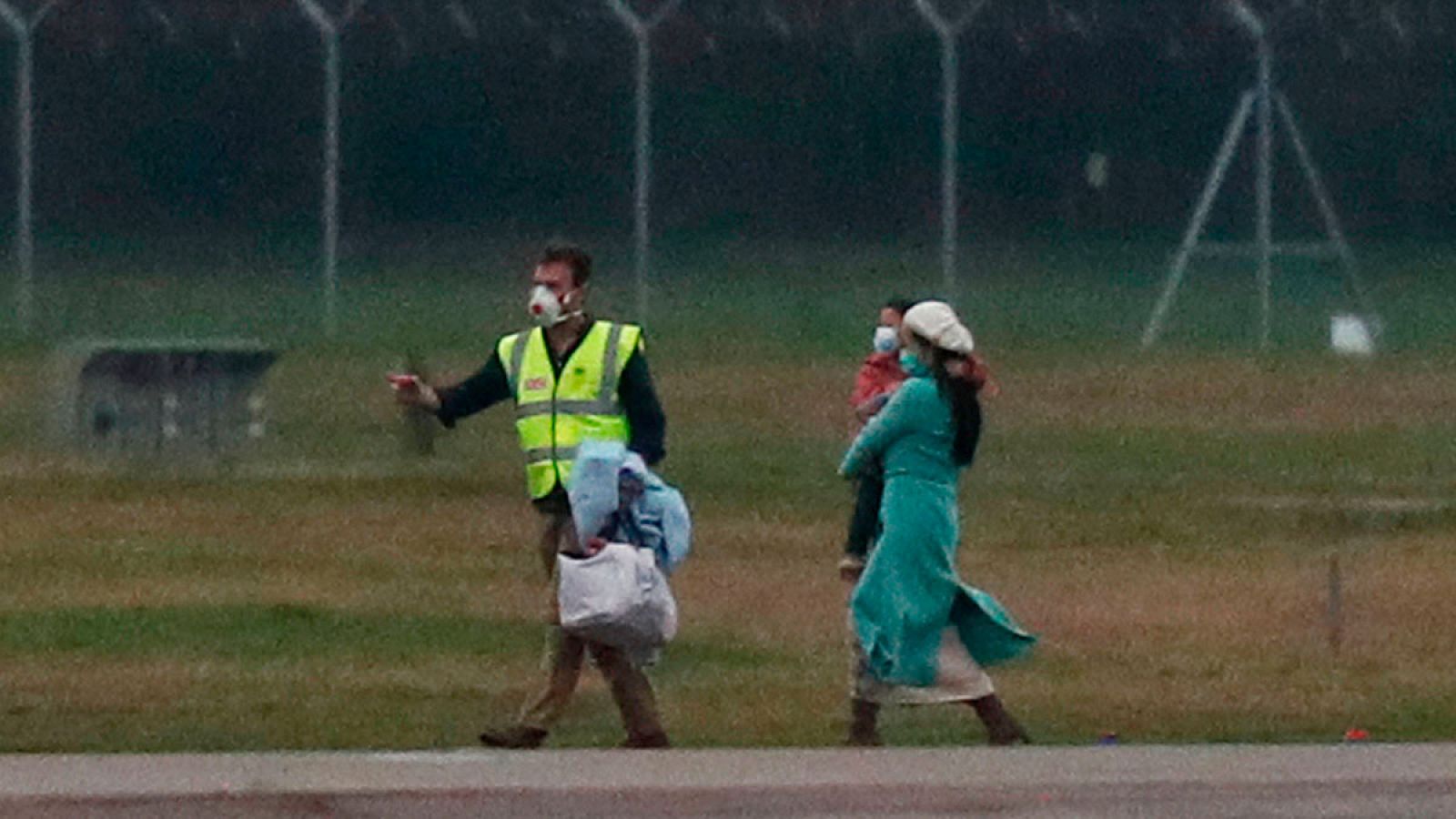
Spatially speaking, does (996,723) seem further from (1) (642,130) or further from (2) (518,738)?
(1) (642,130)

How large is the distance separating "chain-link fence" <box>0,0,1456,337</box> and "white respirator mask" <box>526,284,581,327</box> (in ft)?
51.0

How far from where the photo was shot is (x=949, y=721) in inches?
502

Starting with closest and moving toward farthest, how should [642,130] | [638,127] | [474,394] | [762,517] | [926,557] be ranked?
[926,557] → [474,394] → [762,517] → [642,130] → [638,127]

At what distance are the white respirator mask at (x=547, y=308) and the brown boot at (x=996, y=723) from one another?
1697 mm

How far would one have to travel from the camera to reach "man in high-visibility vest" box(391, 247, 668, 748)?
11617 mm

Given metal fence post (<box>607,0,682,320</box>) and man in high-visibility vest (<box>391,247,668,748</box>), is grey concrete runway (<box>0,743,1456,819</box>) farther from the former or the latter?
metal fence post (<box>607,0,682,320</box>)

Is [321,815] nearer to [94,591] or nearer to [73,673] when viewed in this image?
[73,673]

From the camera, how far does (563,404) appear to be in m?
11.8

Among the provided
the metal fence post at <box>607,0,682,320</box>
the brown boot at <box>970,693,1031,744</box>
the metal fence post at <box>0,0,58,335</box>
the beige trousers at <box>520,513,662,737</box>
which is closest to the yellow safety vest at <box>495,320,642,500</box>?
the beige trousers at <box>520,513,662,737</box>

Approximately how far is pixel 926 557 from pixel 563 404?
1.20 meters

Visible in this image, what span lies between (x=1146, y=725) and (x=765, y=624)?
3416 mm

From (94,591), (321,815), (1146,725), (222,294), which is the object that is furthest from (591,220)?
(321,815)

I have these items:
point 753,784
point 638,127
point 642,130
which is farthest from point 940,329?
point 638,127

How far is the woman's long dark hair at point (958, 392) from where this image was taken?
455 inches
